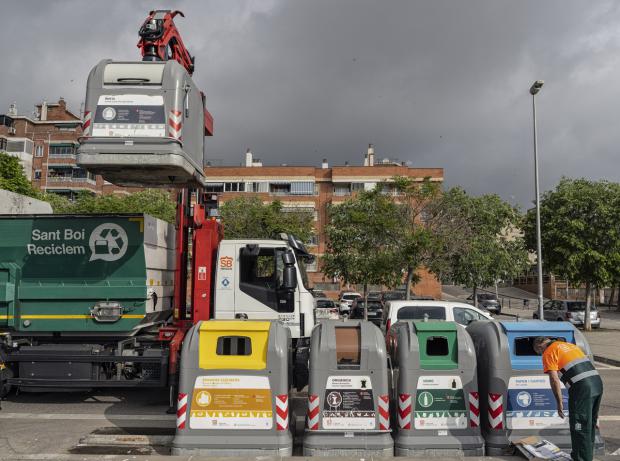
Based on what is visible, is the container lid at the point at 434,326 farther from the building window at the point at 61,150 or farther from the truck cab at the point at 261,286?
the building window at the point at 61,150

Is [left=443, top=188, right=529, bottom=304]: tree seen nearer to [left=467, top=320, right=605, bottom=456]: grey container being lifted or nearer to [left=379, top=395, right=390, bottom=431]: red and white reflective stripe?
[left=467, top=320, right=605, bottom=456]: grey container being lifted

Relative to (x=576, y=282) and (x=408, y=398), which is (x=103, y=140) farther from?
(x=576, y=282)

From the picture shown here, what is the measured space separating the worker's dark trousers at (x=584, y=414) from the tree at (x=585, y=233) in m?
20.3

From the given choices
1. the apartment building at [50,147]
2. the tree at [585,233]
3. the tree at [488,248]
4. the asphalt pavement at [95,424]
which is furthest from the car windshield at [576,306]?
the apartment building at [50,147]

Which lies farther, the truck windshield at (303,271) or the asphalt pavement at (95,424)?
the truck windshield at (303,271)

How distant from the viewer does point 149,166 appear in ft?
27.0

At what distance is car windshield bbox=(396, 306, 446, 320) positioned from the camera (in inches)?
515

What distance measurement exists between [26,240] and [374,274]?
21.0m

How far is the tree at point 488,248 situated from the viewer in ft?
115

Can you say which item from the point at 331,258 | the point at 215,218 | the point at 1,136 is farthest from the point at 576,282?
the point at 1,136

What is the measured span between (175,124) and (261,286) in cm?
293

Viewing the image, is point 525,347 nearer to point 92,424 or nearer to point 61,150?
point 92,424

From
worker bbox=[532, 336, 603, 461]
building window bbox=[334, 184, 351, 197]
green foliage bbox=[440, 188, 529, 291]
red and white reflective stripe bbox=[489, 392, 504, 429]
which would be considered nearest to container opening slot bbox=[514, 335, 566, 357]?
red and white reflective stripe bbox=[489, 392, 504, 429]

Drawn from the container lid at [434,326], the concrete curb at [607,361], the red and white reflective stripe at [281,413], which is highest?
the container lid at [434,326]
